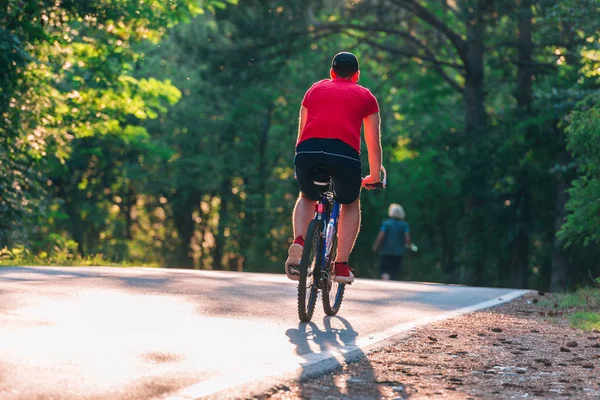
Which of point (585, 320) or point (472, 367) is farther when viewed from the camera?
point (585, 320)

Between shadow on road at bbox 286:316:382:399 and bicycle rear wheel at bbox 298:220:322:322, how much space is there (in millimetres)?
122

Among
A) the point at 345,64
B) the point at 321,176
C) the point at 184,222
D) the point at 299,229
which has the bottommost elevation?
the point at 299,229

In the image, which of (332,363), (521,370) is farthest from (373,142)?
(332,363)

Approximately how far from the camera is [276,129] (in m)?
48.3

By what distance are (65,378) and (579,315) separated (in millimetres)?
6363

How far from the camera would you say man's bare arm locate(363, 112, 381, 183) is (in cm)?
832

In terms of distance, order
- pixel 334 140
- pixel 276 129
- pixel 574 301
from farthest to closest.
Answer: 1. pixel 276 129
2. pixel 574 301
3. pixel 334 140

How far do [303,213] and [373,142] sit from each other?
74cm

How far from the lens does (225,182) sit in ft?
162

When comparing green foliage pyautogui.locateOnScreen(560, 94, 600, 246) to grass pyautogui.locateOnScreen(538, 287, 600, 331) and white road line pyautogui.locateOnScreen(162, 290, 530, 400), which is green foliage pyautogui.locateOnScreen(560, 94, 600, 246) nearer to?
grass pyautogui.locateOnScreen(538, 287, 600, 331)

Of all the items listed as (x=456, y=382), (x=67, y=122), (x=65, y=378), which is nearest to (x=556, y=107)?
(x=67, y=122)

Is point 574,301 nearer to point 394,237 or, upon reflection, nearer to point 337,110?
point 337,110

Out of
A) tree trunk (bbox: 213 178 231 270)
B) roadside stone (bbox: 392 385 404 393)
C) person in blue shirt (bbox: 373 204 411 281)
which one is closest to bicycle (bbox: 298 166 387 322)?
roadside stone (bbox: 392 385 404 393)

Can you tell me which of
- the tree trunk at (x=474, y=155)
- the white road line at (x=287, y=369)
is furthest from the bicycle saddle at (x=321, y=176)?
the tree trunk at (x=474, y=155)
